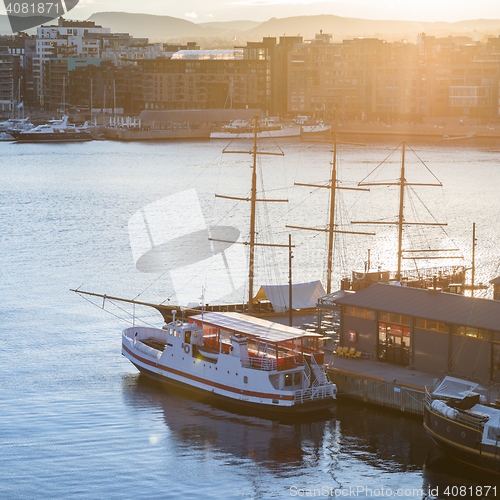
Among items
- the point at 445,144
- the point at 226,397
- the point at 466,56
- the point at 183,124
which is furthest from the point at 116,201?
the point at 466,56

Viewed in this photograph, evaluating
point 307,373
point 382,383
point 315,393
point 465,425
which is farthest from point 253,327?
point 465,425

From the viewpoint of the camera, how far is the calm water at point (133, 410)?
16.1m

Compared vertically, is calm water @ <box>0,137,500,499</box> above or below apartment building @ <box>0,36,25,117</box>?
below

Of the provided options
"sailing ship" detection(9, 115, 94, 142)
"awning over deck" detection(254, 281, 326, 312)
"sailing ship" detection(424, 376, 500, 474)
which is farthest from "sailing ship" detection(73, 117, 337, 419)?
"sailing ship" detection(9, 115, 94, 142)

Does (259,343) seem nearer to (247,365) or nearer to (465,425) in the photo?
(247,365)

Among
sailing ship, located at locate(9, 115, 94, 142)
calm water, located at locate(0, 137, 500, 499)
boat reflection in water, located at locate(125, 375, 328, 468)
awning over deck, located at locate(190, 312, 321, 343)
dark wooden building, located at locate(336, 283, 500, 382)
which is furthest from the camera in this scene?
sailing ship, located at locate(9, 115, 94, 142)

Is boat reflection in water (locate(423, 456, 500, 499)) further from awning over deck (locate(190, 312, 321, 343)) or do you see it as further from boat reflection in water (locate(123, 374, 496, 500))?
awning over deck (locate(190, 312, 321, 343))

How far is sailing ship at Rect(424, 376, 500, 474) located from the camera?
15664 millimetres

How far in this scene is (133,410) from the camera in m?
19.3

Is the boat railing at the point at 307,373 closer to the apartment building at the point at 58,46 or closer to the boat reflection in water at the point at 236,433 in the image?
the boat reflection in water at the point at 236,433

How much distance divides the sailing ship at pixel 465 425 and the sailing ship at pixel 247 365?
96.2 inches

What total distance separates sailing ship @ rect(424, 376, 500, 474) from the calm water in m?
0.31

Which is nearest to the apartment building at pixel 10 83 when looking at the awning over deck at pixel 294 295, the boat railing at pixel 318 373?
the awning over deck at pixel 294 295

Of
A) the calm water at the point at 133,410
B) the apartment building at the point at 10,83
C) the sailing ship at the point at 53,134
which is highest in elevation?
the apartment building at the point at 10,83
